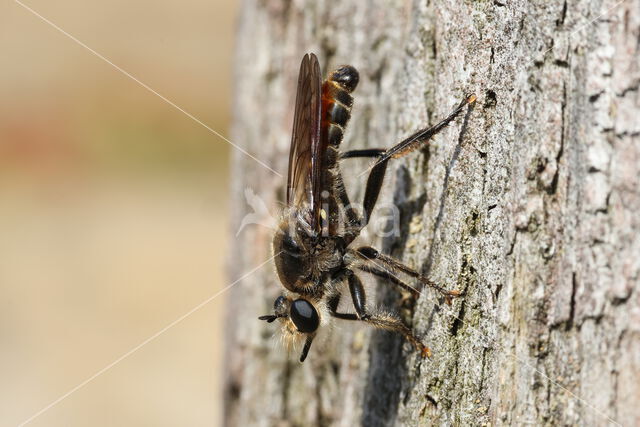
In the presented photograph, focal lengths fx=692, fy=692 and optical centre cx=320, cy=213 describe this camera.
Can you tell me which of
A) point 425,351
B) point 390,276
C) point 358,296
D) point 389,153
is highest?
point 389,153

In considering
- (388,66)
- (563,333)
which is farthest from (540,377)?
(388,66)

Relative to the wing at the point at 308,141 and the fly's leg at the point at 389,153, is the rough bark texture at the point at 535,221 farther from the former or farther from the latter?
the wing at the point at 308,141

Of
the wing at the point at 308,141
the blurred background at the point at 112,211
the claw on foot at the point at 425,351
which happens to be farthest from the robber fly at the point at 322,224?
the blurred background at the point at 112,211

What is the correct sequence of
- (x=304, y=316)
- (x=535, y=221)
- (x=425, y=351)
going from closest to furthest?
1. (x=535, y=221)
2. (x=425, y=351)
3. (x=304, y=316)

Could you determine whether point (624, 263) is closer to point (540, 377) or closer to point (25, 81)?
point (540, 377)

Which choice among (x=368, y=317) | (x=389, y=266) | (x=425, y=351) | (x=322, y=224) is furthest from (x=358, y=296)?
(x=425, y=351)

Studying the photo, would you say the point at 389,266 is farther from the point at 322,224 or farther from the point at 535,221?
the point at 535,221

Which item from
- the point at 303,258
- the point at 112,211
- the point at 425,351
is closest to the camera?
the point at 425,351

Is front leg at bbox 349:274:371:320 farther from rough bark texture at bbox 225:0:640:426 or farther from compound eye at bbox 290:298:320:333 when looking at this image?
rough bark texture at bbox 225:0:640:426
